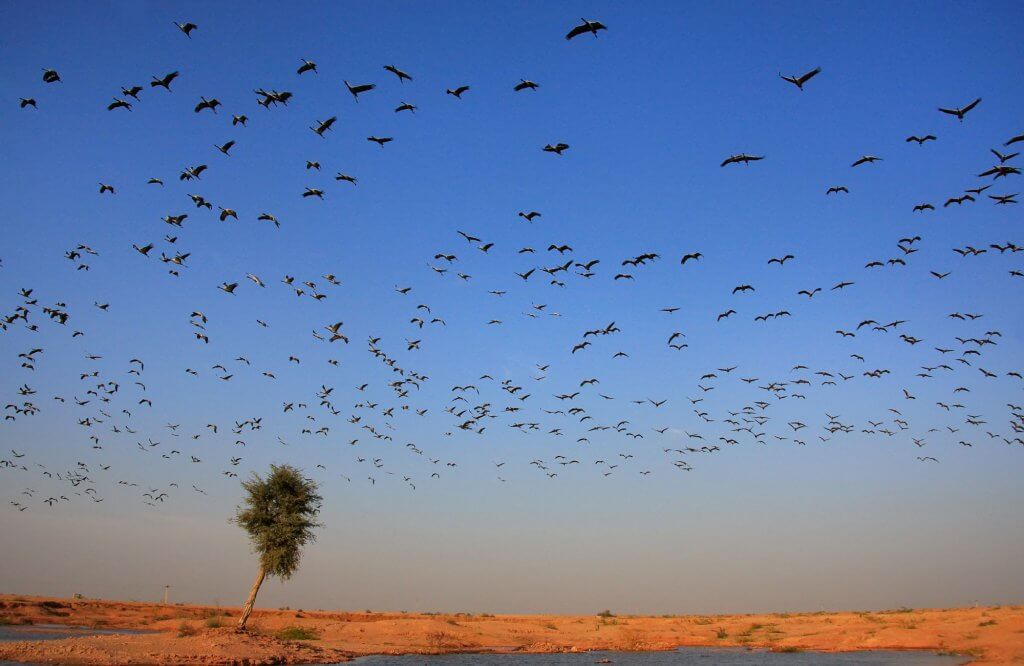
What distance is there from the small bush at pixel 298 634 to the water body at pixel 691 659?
7387 mm

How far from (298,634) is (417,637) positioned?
32.4 feet

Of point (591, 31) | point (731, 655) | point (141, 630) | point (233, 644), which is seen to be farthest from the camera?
point (141, 630)

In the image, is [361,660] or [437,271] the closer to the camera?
[437,271]

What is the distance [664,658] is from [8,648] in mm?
39942

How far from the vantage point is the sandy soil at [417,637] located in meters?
33.9

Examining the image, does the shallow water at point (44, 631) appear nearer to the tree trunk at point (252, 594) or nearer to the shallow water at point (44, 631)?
the shallow water at point (44, 631)

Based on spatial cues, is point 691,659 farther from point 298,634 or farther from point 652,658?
point 298,634

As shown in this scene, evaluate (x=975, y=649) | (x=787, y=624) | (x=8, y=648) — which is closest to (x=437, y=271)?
(x=8, y=648)

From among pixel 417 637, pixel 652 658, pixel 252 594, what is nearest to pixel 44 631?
pixel 252 594

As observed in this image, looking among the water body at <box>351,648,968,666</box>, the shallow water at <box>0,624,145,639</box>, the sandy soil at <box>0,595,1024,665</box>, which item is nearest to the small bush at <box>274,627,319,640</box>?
the sandy soil at <box>0,595,1024,665</box>

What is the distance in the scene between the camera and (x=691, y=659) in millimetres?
45125

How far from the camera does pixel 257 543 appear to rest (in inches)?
1759

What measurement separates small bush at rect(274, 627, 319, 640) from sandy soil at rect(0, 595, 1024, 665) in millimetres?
787

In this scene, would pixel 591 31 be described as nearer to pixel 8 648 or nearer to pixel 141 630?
pixel 8 648
